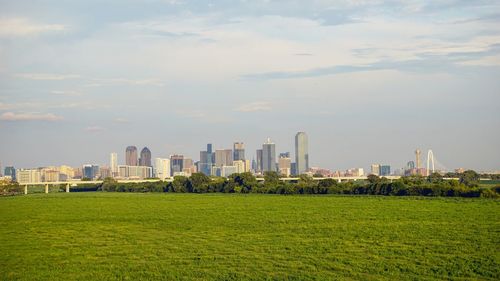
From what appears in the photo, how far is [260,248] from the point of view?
24.5m

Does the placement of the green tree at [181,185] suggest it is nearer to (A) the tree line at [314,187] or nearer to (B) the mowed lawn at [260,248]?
(A) the tree line at [314,187]

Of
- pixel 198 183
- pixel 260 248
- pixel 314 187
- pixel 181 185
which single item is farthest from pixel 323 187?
pixel 260 248

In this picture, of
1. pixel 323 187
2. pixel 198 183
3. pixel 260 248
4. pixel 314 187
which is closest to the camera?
pixel 260 248

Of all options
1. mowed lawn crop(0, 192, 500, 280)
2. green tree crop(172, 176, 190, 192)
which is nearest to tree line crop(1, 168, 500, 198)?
green tree crop(172, 176, 190, 192)

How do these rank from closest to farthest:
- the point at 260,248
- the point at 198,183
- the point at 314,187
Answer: the point at 260,248, the point at 314,187, the point at 198,183

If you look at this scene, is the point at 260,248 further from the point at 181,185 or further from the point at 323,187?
the point at 181,185

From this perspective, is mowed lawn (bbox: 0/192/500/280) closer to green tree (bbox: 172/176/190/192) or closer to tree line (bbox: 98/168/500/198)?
tree line (bbox: 98/168/500/198)

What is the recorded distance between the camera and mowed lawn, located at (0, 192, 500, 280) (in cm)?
1967

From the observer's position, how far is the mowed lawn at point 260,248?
19.7 m

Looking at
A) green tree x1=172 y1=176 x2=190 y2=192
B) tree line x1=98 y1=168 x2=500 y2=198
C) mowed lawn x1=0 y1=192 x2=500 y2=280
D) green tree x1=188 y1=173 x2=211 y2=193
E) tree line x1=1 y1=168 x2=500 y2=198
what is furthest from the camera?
green tree x1=172 y1=176 x2=190 y2=192

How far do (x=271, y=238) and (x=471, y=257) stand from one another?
29.7ft

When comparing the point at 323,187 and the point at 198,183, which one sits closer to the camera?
the point at 323,187

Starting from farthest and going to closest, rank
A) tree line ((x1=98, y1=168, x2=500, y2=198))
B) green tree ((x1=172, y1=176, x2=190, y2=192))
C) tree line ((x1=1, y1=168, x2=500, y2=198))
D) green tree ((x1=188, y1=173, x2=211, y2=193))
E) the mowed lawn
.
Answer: green tree ((x1=172, y1=176, x2=190, y2=192)), green tree ((x1=188, y1=173, x2=211, y2=193)), tree line ((x1=1, y1=168, x2=500, y2=198)), tree line ((x1=98, y1=168, x2=500, y2=198)), the mowed lawn

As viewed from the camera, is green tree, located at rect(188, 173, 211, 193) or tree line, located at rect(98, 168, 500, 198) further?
green tree, located at rect(188, 173, 211, 193)
